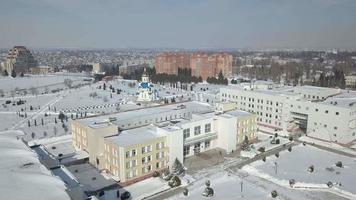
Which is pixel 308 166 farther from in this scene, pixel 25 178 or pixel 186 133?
pixel 25 178

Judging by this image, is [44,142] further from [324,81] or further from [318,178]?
[324,81]

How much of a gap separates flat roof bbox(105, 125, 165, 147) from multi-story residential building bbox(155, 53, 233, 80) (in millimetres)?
73262

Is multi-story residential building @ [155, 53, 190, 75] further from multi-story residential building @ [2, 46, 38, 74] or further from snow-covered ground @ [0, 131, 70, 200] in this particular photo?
snow-covered ground @ [0, 131, 70, 200]

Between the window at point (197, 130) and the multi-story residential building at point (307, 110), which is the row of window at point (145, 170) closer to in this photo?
the window at point (197, 130)

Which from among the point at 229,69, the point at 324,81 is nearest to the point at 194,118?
the point at 324,81

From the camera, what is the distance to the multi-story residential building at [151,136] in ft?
92.0

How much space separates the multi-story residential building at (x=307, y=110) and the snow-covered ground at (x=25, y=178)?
32566 mm

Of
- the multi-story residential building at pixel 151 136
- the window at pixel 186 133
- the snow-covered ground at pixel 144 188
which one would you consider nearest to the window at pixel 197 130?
the multi-story residential building at pixel 151 136

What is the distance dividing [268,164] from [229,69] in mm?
81377

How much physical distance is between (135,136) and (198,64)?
253 ft

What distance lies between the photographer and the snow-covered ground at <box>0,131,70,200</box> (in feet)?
51.0

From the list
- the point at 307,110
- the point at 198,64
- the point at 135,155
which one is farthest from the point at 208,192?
the point at 198,64

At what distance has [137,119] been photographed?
119 ft

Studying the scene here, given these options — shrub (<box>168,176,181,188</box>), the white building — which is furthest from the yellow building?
the white building
